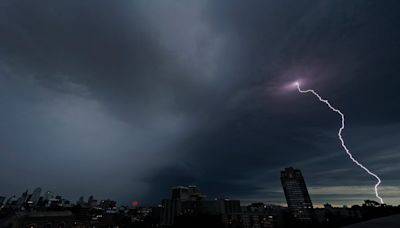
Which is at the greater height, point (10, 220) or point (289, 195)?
point (289, 195)

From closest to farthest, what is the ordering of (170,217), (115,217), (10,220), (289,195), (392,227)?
(392,227)
(10,220)
(115,217)
(170,217)
(289,195)

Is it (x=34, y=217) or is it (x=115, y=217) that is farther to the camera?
(x=115, y=217)

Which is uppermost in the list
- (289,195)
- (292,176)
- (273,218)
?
(292,176)

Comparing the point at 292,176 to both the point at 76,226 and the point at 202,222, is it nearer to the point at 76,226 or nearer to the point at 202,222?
the point at 202,222

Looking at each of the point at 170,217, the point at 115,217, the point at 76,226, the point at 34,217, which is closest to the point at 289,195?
the point at 170,217

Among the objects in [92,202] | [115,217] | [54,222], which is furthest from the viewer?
[92,202]

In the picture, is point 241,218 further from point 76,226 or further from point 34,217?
point 34,217

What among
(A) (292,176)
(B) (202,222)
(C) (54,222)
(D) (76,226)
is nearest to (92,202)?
(D) (76,226)
